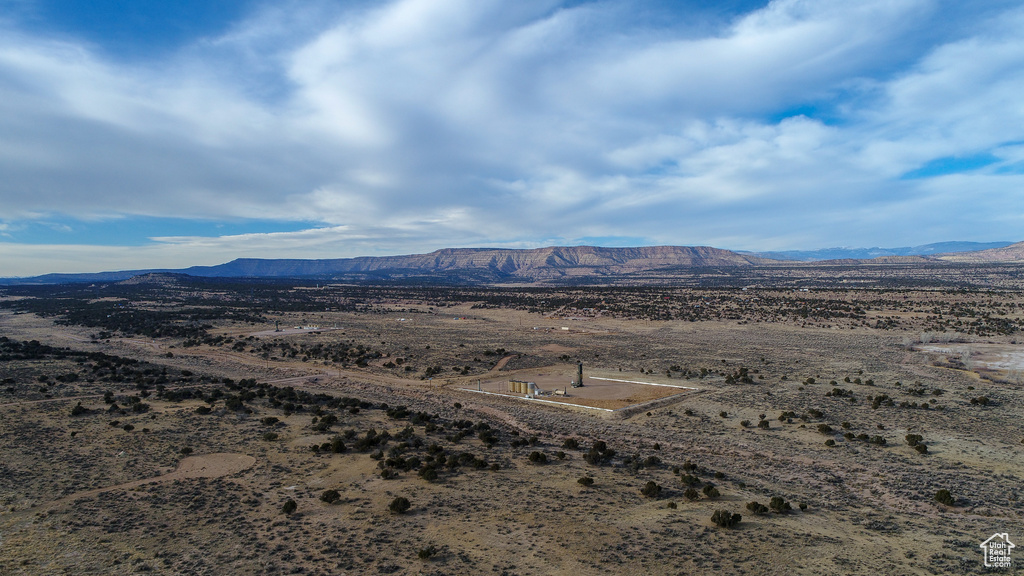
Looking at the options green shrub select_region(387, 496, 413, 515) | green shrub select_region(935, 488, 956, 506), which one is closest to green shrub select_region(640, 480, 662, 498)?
green shrub select_region(387, 496, 413, 515)

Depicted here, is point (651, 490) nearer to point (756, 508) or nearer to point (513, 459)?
point (756, 508)

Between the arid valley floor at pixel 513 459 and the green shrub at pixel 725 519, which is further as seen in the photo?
the green shrub at pixel 725 519

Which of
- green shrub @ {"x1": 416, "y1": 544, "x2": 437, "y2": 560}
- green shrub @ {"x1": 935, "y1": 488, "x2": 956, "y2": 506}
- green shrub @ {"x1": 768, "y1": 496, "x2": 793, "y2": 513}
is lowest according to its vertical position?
green shrub @ {"x1": 935, "y1": 488, "x2": 956, "y2": 506}

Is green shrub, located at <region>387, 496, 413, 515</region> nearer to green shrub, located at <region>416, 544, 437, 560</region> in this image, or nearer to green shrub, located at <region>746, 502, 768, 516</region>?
green shrub, located at <region>416, 544, 437, 560</region>

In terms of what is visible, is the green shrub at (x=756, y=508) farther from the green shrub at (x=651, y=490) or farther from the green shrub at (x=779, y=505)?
the green shrub at (x=651, y=490)

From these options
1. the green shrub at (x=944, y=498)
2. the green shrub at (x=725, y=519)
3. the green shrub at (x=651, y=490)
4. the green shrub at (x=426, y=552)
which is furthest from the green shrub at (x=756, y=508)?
the green shrub at (x=426, y=552)

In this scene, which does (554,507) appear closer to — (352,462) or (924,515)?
(352,462)

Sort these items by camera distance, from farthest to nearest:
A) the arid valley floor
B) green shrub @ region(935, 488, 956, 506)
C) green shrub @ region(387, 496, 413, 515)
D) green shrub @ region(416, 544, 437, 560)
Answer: green shrub @ region(935, 488, 956, 506) → green shrub @ region(387, 496, 413, 515) → the arid valley floor → green shrub @ region(416, 544, 437, 560)

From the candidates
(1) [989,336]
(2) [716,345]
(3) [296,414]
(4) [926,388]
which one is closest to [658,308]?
(2) [716,345]

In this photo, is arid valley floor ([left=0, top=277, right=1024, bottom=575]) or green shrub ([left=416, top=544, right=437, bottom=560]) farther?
arid valley floor ([left=0, top=277, right=1024, bottom=575])
